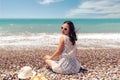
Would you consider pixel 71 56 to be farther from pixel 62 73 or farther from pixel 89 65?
pixel 89 65

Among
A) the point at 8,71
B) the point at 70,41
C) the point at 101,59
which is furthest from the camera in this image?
the point at 101,59

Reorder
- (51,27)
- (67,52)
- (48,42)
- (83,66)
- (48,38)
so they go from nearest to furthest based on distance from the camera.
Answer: (67,52) < (83,66) < (48,42) < (48,38) < (51,27)

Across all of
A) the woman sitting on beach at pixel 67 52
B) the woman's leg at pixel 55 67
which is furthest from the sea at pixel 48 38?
the woman's leg at pixel 55 67

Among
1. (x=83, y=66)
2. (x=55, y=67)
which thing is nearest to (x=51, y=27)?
(x=83, y=66)

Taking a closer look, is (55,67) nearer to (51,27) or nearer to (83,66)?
(83,66)

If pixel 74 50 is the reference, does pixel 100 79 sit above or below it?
below

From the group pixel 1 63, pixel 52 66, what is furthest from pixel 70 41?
pixel 1 63

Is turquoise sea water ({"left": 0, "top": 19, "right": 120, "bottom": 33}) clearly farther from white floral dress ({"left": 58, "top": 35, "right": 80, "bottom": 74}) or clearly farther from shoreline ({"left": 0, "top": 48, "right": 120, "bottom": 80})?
white floral dress ({"left": 58, "top": 35, "right": 80, "bottom": 74})

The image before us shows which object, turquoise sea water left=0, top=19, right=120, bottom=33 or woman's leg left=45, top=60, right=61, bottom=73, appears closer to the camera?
woman's leg left=45, top=60, right=61, bottom=73

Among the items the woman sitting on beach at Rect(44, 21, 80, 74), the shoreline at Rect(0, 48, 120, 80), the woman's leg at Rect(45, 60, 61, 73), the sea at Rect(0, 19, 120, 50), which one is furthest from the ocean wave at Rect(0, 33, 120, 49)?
the woman sitting on beach at Rect(44, 21, 80, 74)

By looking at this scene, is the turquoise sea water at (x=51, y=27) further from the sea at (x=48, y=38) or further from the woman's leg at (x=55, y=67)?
the woman's leg at (x=55, y=67)

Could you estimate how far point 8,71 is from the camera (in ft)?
29.1

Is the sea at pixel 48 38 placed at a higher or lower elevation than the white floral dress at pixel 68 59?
lower

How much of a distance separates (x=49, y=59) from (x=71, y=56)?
2.43 ft
